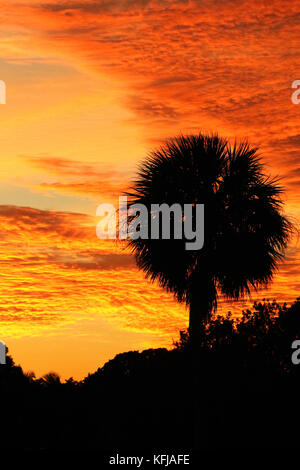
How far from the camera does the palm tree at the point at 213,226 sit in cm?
2225

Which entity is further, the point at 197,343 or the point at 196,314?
the point at 196,314

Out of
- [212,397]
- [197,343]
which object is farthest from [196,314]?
[212,397]

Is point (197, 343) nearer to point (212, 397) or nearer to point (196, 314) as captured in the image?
point (196, 314)

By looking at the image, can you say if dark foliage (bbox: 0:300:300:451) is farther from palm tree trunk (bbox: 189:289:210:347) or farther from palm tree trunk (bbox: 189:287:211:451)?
palm tree trunk (bbox: 189:289:210:347)

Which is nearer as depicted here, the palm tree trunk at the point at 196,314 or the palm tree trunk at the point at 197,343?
the palm tree trunk at the point at 197,343

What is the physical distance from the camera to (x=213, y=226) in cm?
2247

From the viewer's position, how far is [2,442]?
35.0 meters

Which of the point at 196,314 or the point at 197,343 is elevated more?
the point at 196,314

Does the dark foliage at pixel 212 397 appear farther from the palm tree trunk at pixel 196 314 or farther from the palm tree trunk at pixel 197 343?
the palm tree trunk at pixel 196 314

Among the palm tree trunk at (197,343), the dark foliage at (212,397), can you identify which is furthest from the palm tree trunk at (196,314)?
the dark foliage at (212,397)

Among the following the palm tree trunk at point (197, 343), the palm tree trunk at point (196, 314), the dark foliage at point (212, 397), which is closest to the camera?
the palm tree trunk at point (197, 343)

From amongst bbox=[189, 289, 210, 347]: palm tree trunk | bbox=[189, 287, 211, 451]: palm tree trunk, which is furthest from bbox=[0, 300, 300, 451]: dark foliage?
bbox=[189, 289, 210, 347]: palm tree trunk
